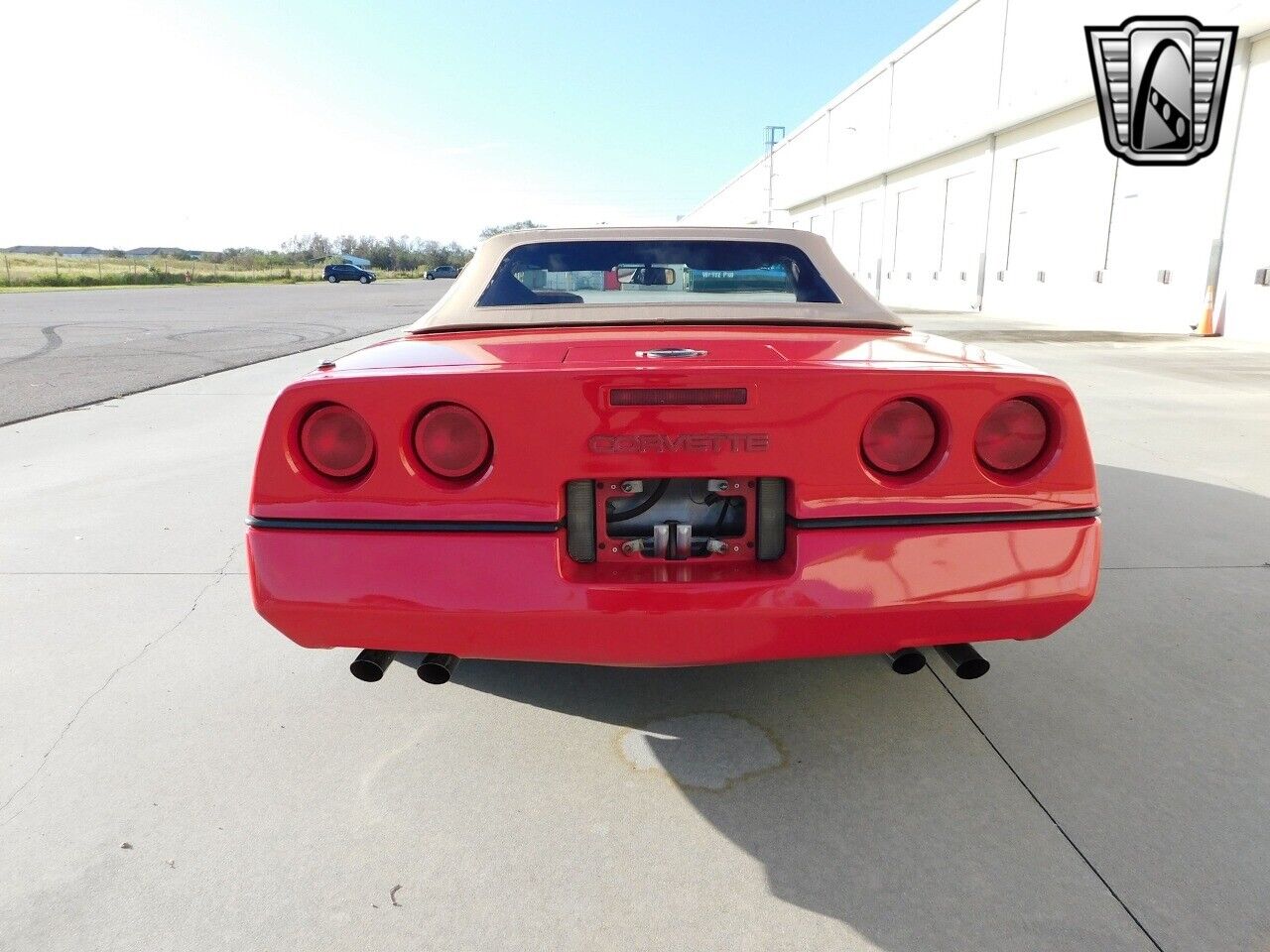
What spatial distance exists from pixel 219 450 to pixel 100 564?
6.72 ft

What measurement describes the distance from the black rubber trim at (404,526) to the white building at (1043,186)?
14515mm

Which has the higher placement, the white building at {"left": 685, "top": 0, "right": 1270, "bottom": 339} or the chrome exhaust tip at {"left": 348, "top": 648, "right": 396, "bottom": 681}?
the white building at {"left": 685, "top": 0, "right": 1270, "bottom": 339}

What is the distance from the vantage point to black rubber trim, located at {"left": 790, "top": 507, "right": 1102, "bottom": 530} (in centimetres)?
168

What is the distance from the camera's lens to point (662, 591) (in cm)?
165

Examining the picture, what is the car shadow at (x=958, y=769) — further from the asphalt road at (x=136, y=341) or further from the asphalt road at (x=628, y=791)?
the asphalt road at (x=136, y=341)

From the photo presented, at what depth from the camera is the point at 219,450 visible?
5176mm

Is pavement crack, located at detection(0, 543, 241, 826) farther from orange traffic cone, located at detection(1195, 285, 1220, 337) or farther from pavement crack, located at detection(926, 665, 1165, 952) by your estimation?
orange traffic cone, located at detection(1195, 285, 1220, 337)

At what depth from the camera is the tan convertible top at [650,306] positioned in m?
2.29


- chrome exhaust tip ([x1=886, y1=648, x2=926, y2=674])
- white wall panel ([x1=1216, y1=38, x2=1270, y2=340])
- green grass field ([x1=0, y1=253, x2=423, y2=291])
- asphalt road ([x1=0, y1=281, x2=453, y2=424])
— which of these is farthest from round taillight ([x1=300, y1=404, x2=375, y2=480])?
green grass field ([x1=0, y1=253, x2=423, y2=291])

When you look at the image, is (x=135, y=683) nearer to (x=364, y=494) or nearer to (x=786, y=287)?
(x=364, y=494)

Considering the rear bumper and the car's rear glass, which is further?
the car's rear glass

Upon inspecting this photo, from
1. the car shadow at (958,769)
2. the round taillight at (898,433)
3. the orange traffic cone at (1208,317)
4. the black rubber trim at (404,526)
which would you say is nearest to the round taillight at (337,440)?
the black rubber trim at (404,526)

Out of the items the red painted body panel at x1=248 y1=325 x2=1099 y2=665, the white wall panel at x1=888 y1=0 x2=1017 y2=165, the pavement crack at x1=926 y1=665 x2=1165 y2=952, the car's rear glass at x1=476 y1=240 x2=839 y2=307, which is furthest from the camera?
the white wall panel at x1=888 y1=0 x2=1017 y2=165

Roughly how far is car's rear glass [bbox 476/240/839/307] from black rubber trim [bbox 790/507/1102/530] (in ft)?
3.88
